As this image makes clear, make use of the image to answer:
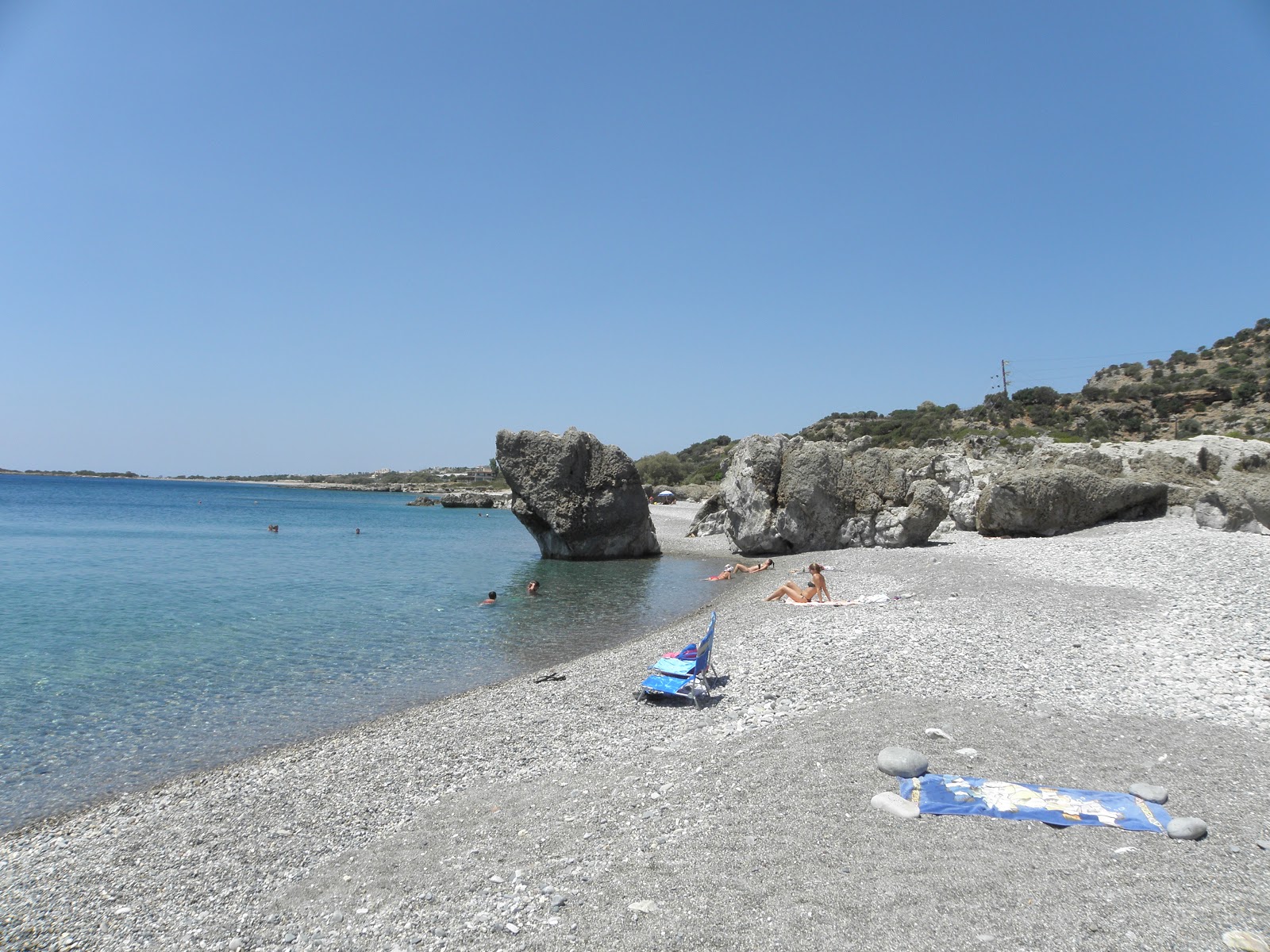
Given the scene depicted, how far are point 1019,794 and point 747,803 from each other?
206cm

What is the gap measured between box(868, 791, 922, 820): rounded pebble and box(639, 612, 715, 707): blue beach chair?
394cm

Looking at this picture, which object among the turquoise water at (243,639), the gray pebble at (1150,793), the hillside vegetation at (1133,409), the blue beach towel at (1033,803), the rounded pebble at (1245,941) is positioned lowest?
the turquoise water at (243,639)

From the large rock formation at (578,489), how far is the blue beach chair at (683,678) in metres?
19.9

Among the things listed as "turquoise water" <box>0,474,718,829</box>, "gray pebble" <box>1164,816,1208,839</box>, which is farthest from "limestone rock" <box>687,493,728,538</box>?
"gray pebble" <box>1164,816,1208,839</box>

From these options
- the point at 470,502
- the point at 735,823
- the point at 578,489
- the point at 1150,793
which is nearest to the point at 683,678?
the point at 735,823

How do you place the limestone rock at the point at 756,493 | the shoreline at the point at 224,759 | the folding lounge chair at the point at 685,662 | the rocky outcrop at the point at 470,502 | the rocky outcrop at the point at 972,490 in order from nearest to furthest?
1. the shoreline at the point at 224,759
2. the folding lounge chair at the point at 685,662
3. the rocky outcrop at the point at 972,490
4. the limestone rock at the point at 756,493
5. the rocky outcrop at the point at 470,502

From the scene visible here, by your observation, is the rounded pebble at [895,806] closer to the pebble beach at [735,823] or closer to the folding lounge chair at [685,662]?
the pebble beach at [735,823]

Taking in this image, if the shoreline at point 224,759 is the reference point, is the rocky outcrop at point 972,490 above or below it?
above

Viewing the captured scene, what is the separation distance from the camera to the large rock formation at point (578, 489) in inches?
1157

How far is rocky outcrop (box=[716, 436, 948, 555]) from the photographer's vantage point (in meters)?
26.2

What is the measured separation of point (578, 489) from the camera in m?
29.8

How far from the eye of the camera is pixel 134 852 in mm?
6281

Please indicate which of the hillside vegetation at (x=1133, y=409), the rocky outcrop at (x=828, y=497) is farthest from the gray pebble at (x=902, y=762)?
the hillside vegetation at (x=1133, y=409)

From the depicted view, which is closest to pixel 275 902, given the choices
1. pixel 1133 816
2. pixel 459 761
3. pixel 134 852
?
pixel 134 852
